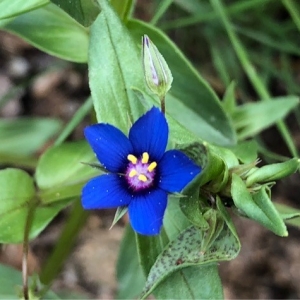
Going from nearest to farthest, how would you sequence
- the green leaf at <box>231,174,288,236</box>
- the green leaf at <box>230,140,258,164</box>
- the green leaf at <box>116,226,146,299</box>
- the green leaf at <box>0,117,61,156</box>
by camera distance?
the green leaf at <box>231,174,288,236</box> → the green leaf at <box>230,140,258,164</box> → the green leaf at <box>116,226,146,299</box> → the green leaf at <box>0,117,61,156</box>

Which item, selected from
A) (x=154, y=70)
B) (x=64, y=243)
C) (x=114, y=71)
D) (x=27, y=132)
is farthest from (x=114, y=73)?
(x=27, y=132)

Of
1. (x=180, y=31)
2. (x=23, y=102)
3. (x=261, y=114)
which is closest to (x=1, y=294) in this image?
(x=261, y=114)

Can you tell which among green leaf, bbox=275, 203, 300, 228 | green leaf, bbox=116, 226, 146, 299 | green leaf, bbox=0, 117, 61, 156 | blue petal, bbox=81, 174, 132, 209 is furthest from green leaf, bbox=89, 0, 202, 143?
green leaf, bbox=0, 117, 61, 156

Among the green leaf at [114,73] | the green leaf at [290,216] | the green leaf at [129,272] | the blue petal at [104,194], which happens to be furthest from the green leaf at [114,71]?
the green leaf at [129,272]

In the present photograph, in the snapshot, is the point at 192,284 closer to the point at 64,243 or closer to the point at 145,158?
the point at 145,158

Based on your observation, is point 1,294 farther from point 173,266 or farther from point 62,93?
point 62,93

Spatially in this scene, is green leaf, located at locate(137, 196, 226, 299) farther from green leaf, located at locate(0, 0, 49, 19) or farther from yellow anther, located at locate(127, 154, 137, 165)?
green leaf, located at locate(0, 0, 49, 19)
